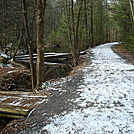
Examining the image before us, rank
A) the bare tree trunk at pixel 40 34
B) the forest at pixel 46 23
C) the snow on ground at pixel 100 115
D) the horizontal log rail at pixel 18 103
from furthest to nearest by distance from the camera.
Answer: the forest at pixel 46 23 < the bare tree trunk at pixel 40 34 < the horizontal log rail at pixel 18 103 < the snow on ground at pixel 100 115

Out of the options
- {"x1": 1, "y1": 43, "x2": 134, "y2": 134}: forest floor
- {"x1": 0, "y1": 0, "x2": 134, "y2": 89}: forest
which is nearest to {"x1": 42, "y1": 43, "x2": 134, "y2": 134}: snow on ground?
{"x1": 1, "y1": 43, "x2": 134, "y2": 134}: forest floor

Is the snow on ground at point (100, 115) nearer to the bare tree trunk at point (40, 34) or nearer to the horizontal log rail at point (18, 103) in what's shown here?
the horizontal log rail at point (18, 103)

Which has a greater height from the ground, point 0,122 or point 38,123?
point 38,123

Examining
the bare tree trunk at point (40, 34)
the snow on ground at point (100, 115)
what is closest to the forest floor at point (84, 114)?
the snow on ground at point (100, 115)

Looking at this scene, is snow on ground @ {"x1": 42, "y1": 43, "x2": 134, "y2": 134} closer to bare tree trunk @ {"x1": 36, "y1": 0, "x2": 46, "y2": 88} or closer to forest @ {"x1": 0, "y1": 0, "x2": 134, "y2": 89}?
bare tree trunk @ {"x1": 36, "y1": 0, "x2": 46, "y2": 88}

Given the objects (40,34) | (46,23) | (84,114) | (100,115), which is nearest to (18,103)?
(84,114)

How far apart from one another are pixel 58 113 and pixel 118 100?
5.64 feet

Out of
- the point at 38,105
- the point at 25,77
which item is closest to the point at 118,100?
the point at 38,105

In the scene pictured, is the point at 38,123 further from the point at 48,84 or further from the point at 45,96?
the point at 48,84

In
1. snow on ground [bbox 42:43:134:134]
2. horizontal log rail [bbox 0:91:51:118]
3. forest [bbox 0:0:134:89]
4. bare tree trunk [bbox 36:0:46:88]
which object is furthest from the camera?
forest [bbox 0:0:134:89]

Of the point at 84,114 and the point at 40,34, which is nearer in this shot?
the point at 84,114

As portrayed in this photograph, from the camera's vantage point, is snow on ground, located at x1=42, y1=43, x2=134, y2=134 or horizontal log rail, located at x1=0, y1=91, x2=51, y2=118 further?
horizontal log rail, located at x1=0, y1=91, x2=51, y2=118

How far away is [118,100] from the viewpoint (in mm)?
4215

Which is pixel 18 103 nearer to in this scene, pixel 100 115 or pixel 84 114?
pixel 84 114
